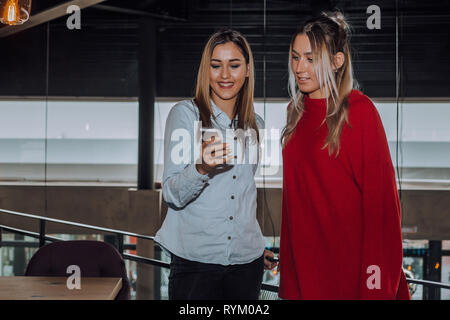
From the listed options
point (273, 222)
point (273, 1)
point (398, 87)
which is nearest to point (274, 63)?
point (273, 1)

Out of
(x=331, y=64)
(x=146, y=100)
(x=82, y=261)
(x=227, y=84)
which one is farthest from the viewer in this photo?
(x=146, y=100)

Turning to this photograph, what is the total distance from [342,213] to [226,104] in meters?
0.52

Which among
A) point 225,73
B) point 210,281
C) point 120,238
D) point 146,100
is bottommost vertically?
point 120,238

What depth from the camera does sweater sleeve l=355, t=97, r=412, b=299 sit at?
1.27 meters

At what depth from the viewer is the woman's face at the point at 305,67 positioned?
4.56 ft

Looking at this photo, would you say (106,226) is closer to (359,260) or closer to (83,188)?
(83,188)

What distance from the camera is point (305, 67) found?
1393mm

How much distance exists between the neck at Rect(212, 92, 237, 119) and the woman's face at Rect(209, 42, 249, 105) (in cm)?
2

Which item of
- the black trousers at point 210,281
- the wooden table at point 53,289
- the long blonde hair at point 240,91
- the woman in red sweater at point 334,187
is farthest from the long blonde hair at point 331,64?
the wooden table at point 53,289

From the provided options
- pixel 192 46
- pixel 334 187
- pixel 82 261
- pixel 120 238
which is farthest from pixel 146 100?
pixel 334 187

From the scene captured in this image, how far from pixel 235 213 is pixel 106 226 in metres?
2.82

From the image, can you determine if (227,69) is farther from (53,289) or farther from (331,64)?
(53,289)

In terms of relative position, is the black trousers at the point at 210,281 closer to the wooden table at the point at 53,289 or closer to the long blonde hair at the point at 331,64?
the wooden table at the point at 53,289

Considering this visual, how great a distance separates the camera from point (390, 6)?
3.25m
